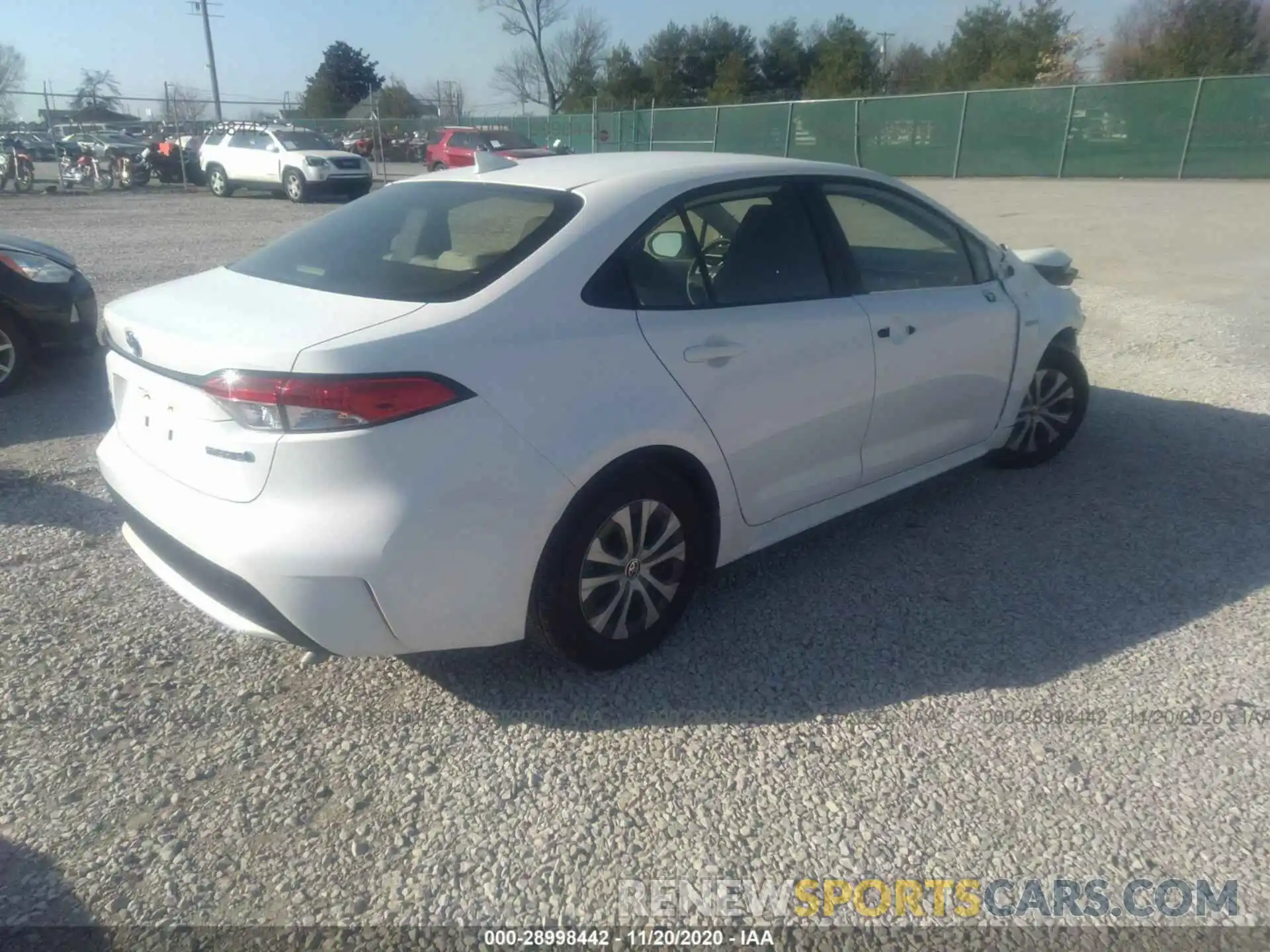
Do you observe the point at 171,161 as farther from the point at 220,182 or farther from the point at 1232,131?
the point at 1232,131

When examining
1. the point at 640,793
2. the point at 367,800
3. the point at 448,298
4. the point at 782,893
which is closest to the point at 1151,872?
the point at 782,893

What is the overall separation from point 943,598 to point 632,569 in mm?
1392

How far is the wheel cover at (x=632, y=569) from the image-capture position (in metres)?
3.10

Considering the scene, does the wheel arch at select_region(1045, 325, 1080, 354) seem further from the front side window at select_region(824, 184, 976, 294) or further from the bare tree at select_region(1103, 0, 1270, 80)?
the bare tree at select_region(1103, 0, 1270, 80)

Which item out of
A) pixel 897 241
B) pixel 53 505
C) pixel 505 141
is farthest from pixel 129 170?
pixel 897 241

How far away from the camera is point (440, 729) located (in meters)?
3.03

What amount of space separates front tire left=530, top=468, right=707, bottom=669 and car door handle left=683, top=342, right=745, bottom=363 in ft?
1.28

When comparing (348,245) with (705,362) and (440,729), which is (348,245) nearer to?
(705,362)

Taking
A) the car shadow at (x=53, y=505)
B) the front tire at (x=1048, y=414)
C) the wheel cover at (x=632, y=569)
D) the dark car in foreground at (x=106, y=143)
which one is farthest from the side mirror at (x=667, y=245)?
the dark car in foreground at (x=106, y=143)

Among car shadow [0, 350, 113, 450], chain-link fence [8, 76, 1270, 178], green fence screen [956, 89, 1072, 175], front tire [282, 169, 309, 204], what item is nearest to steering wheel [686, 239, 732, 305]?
car shadow [0, 350, 113, 450]

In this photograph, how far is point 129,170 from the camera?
26156mm

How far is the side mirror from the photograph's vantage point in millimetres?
3275

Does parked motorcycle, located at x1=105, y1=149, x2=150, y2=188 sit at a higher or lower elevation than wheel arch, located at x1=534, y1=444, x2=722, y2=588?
lower

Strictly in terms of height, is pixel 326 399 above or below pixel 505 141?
above
